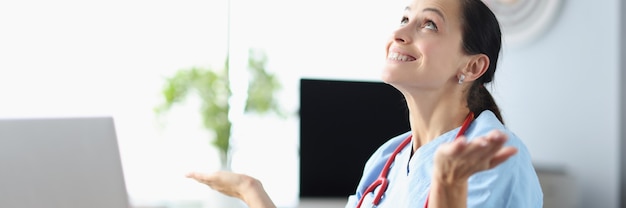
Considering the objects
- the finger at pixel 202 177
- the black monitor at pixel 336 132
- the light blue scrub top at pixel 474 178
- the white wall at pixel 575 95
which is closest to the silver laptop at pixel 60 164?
the finger at pixel 202 177

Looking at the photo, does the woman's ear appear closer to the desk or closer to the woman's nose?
the woman's nose

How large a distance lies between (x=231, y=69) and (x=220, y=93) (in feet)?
0.42

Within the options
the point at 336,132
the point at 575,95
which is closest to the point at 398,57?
the point at 336,132

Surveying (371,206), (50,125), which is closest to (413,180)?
(371,206)

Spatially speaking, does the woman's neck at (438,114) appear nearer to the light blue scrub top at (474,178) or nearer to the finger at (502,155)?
the light blue scrub top at (474,178)

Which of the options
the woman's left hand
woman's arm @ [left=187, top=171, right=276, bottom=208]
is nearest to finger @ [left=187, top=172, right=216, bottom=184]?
woman's arm @ [left=187, top=171, right=276, bottom=208]

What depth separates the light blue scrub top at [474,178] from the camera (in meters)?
1.27

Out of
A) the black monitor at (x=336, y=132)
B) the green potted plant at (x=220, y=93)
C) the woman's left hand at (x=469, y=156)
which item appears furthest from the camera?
the green potted plant at (x=220, y=93)

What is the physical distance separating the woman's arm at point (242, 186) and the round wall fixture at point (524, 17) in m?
1.76

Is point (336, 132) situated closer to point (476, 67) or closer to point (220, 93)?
point (220, 93)

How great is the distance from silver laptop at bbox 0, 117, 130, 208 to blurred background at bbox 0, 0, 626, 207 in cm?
217

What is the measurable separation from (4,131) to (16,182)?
70 millimetres

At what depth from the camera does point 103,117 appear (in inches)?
44.0

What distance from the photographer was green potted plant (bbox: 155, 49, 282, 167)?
11.3 feet
